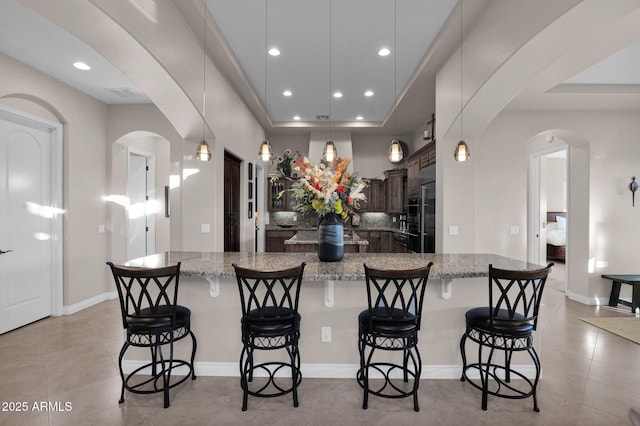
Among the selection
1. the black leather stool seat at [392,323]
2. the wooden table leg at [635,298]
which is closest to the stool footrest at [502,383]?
the black leather stool seat at [392,323]

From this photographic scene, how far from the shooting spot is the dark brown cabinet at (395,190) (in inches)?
289

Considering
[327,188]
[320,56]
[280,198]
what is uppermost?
[320,56]

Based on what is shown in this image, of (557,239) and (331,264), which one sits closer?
(331,264)

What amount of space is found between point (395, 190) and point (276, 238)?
2.99 metres

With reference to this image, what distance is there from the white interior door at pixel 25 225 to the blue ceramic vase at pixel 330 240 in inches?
145

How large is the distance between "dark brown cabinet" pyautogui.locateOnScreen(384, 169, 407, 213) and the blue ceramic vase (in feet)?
15.9

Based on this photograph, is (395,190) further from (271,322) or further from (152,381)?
(152,381)

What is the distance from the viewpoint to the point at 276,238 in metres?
7.66

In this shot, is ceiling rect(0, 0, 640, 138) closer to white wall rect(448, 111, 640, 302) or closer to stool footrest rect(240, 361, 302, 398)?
white wall rect(448, 111, 640, 302)

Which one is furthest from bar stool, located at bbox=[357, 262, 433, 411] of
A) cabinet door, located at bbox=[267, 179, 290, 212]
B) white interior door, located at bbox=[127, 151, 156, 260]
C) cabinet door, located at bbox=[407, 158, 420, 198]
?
cabinet door, located at bbox=[267, 179, 290, 212]

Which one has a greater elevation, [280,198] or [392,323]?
[280,198]

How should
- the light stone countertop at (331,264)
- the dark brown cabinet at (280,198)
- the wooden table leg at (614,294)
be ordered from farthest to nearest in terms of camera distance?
the dark brown cabinet at (280,198) → the wooden table leg at (614,294) → the light stone countertop at (331,264)

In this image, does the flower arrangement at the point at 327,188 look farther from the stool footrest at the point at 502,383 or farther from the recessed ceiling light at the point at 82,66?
the recessed ceiling light at the point at 82,66

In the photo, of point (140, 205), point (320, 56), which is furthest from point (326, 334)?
point (140, 205)
